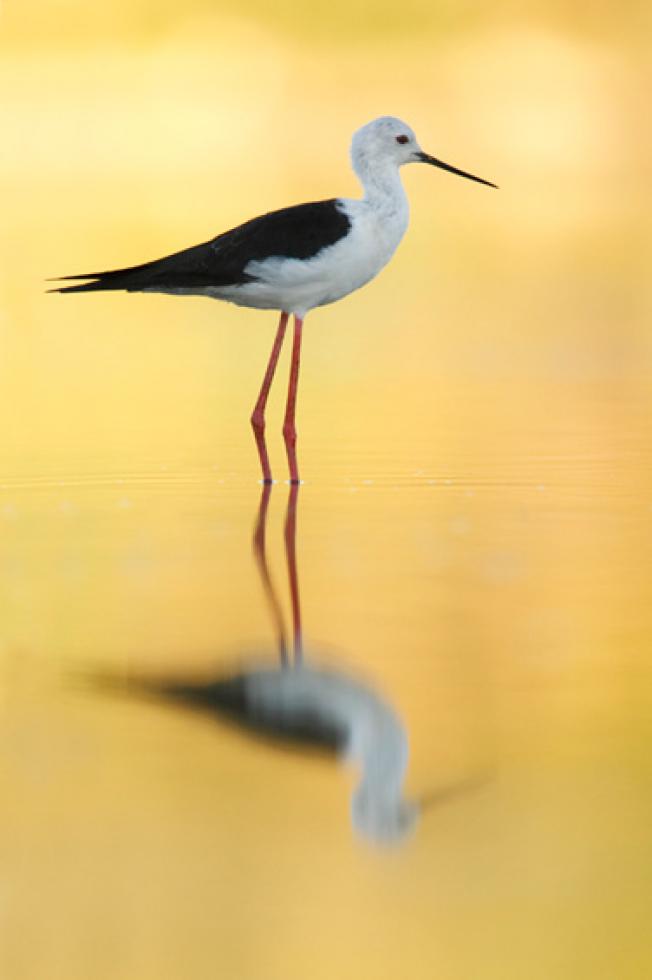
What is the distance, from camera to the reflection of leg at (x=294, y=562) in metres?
4.62

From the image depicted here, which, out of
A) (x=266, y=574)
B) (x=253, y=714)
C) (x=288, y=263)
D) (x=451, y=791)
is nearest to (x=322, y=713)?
(x=253, y=714)

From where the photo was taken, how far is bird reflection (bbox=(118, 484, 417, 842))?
132 inches

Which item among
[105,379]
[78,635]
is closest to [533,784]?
[78,635]

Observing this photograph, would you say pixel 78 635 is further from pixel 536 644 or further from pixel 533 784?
pixel 533 784

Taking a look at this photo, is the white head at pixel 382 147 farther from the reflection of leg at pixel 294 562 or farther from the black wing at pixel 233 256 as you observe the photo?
the reflection of leg at pixel 294 562

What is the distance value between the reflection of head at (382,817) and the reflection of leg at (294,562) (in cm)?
103

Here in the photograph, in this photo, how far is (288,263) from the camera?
7918mm

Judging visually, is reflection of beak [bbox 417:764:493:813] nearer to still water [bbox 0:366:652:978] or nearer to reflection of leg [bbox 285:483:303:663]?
still water [bbox 0:366:652:978]

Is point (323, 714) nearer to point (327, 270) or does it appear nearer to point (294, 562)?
point (294, 562)

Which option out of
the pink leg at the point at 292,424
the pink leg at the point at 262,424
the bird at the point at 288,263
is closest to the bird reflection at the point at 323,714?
the pink leg at the point at 292,424

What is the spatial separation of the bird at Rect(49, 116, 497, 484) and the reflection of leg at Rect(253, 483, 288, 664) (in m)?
0.83

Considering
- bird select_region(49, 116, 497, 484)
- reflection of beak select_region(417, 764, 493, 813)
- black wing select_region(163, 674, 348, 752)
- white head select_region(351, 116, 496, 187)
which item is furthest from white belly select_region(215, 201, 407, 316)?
reflection of beak select_region(417, 764, 493, 813)

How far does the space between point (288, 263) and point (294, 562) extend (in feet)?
8.10

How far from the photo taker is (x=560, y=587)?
17.3 ft
